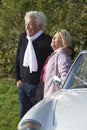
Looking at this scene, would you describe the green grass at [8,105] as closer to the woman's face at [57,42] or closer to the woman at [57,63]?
the woman at [57,63]

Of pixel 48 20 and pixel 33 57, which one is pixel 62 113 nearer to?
pixel 33 57

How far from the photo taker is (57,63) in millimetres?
6336

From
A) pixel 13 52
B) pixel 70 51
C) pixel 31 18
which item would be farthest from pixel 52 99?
pixel 13 52

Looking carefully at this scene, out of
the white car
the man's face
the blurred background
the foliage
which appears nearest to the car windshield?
the white car

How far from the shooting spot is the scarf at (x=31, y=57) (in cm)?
676

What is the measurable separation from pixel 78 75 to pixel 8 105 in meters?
3.76

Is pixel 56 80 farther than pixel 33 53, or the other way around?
pixel 33 53

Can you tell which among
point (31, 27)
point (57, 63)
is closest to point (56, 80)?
point (57, 63)

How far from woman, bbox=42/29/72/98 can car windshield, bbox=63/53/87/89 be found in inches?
5.1

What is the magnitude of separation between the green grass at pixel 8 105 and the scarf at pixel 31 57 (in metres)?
1.64

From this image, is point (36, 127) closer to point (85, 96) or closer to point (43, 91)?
point (85, 96)

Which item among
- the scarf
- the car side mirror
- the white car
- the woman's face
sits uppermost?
the woman's face

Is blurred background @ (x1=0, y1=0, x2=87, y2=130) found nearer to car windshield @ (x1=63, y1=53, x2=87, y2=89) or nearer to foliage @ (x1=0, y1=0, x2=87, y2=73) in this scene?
foliage @ (x1=0, y1=0, x2=87, y2=73)

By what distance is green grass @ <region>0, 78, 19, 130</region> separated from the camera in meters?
8.43
